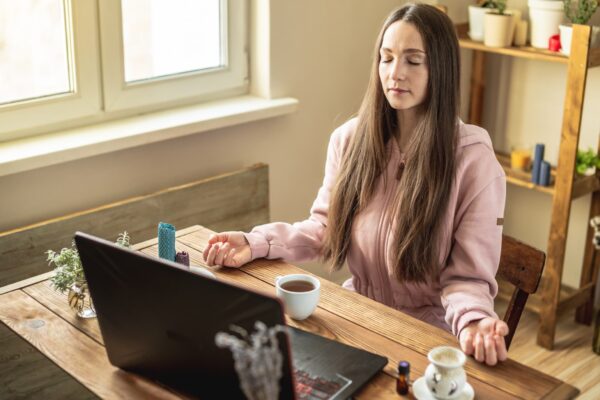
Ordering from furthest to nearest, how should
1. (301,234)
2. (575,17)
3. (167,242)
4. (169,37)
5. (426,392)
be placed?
1. (575,17)
2. (169,37)
3. (301,234)
4. (167,242)
5. (426,392)

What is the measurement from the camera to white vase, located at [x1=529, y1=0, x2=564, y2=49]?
2.96 meters

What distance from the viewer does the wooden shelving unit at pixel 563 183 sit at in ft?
9.14

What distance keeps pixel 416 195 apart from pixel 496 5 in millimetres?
1596

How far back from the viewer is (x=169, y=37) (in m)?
2.76

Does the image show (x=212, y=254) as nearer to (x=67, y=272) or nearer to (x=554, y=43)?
(x=67, y=272)

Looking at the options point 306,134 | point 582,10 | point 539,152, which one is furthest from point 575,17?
point 306,134

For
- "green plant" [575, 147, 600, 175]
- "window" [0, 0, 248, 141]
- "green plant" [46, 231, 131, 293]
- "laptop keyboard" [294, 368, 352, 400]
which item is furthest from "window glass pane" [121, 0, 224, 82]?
"laptop keyboard" [294, 368, 352, 400]

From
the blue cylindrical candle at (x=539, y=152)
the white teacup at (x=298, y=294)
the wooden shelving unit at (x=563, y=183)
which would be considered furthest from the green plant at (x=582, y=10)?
the white teacup at (x=298, y=294)

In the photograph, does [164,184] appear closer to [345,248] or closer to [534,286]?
[345,248]

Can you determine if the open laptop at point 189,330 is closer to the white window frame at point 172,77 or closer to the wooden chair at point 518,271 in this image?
the wooden chair at point 518,271

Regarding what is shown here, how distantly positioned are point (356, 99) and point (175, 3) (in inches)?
34.3

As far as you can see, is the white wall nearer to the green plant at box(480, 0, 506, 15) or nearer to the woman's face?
the green plant at box(480, 0, 506, 15)

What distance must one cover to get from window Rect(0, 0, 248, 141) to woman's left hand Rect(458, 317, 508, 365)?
4.93 ft

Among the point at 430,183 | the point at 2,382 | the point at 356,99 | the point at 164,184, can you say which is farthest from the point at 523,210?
the point at 2,382
